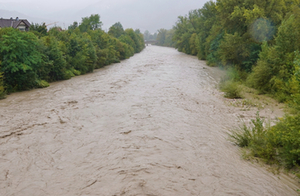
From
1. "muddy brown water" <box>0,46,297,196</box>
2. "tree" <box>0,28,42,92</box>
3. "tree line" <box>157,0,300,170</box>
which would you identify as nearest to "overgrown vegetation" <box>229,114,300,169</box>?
"tree line" <box>157,0,300,170</box>

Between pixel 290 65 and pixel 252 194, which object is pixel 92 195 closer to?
pixel 252 194

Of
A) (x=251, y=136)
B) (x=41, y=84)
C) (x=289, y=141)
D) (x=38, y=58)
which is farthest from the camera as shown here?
(x=41, y=84)

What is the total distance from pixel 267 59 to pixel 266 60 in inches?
4.1

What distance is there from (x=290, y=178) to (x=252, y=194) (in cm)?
129

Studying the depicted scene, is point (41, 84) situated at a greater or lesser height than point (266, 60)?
lesser

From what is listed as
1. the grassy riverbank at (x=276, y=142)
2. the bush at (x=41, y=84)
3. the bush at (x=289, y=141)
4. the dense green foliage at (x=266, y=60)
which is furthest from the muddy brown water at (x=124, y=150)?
the bush at (x=41, y=84)

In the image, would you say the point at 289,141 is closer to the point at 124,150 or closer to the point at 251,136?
the point at 251,136

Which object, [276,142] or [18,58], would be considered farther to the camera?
[18,58]

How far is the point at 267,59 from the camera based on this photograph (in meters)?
15.9

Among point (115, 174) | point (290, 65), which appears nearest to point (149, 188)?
point (115, 174)

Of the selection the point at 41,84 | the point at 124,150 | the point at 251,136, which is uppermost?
the point at 251,136

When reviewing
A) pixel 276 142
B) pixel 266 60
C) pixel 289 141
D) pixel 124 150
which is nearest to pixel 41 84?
pixel 124 150

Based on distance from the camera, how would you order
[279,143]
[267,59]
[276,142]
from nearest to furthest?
1. [276,142]
2. [279,143]
3. [267,59]

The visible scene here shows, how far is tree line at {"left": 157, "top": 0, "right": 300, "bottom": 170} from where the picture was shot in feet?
22.7
